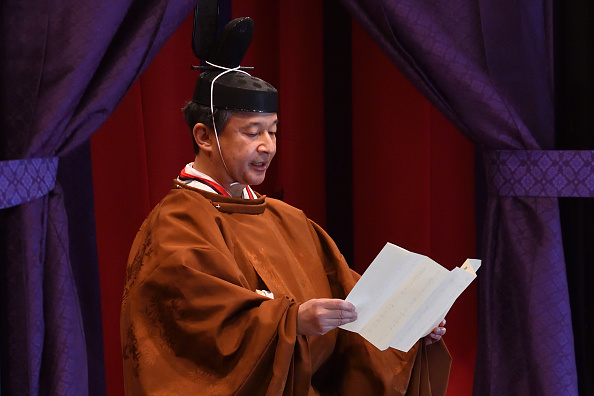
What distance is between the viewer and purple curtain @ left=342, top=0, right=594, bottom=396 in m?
2.34

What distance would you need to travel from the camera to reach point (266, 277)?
1.79 metres

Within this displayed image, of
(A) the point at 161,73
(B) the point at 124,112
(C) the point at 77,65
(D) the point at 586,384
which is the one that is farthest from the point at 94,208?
(D) the point at 586,384

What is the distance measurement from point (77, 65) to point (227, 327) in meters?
0.81

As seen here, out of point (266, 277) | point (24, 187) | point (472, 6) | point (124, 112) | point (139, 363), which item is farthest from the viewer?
point (124, 112)

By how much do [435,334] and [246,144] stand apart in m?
0.64

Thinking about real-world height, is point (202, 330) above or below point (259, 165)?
below

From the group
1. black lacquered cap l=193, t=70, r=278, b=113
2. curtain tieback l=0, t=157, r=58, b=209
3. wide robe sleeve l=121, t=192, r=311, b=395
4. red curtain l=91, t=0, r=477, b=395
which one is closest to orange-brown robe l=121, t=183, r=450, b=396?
wide robe sleeve l=121, t=192, r=311, b=395

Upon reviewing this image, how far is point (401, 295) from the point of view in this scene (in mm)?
1683

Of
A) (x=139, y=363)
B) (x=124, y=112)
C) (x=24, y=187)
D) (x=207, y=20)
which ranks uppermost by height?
(x=207, y=20)

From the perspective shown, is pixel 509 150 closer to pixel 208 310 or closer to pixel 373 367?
pixel 373 367

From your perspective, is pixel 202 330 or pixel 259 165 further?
pixel 259 165

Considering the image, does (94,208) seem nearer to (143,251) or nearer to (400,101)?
(143,251)

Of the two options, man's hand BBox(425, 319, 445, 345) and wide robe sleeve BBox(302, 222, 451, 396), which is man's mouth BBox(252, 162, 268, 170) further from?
man's hand BBox(425, 319, 445, 345)

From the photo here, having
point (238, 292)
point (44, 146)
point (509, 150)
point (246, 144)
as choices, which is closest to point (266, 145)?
point (246, 144)
